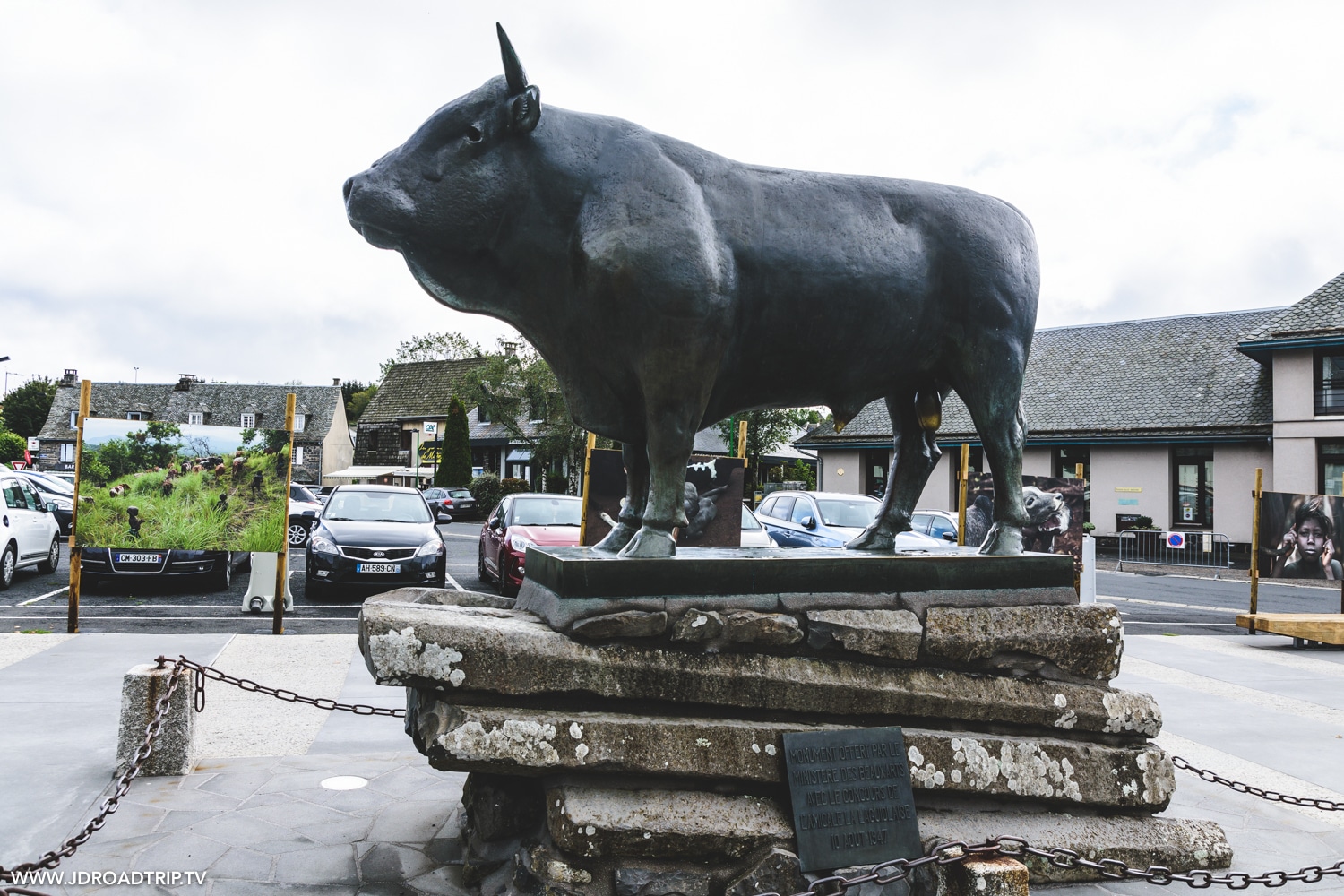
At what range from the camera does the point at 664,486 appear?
310 cm

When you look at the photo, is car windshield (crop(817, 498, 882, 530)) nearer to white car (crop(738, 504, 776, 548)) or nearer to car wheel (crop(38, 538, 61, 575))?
white car (crop(738, 504, 776, 548))

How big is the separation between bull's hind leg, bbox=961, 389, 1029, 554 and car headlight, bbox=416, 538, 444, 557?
8848mm

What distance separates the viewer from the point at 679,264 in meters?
2.94

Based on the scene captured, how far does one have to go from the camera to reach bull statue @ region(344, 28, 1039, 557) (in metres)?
2.93

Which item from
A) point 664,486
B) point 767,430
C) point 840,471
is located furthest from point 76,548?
point 767,430

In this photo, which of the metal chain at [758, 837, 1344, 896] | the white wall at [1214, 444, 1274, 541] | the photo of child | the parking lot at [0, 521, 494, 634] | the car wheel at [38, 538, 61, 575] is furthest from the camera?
the white wall at [1214, 444, 1274, 541]

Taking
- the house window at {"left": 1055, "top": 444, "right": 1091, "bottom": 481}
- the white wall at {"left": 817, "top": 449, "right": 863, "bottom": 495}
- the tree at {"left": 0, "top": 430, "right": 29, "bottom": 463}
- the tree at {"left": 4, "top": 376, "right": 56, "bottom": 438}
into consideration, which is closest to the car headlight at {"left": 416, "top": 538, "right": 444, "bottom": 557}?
the white wall at {"left": 817, "top": 449, "right": 863, "bottom": 495}

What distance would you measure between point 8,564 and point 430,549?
5808mm

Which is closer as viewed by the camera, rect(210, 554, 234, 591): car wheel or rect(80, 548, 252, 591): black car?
rect(80, 548, 252, 591): black car

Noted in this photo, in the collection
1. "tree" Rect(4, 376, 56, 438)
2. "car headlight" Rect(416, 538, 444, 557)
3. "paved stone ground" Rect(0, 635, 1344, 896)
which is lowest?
"paved stone ground" Rect(0, 635, 1344, 896)

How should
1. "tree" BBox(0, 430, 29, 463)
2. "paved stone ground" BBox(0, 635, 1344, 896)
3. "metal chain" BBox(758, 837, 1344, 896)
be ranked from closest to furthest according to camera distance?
"metal chain" BBox(758, 837, 1344, 896)
"paved stone ground" BBox(0, 635, 1344, 896)
"tree" BBox(0, 430, 29, 463)

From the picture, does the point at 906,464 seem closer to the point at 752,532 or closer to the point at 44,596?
the point at 752,532

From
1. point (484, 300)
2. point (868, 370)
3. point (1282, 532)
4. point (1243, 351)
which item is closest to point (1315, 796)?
point (868, 370)

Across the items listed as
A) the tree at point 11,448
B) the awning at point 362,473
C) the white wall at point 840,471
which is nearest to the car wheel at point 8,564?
the white wall at point 840,471
